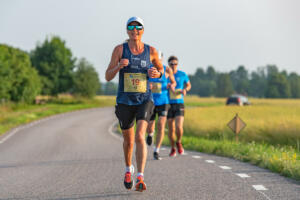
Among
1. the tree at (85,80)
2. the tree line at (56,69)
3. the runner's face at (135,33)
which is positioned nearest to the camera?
the runner's face at (135,33)

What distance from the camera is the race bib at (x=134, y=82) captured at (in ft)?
17.6

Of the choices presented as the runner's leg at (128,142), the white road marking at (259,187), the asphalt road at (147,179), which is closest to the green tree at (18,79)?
→ the asphalt road at (147,179)

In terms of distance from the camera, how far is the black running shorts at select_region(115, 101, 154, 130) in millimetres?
5473

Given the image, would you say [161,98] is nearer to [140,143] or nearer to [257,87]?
[140,143]

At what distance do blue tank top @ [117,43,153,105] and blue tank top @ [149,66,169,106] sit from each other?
11.6 ft

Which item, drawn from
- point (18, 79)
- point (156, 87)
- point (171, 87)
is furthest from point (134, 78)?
point (18, 79)

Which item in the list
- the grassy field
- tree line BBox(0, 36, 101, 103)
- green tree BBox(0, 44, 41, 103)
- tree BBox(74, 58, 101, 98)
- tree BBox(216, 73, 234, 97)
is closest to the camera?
the grassy field

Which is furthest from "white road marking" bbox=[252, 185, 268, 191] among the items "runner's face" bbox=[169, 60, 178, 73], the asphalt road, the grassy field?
"runner's face" bbox=[169, 60, 178, 73]

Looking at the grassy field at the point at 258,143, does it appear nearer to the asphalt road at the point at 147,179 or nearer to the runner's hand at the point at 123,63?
the asphalt road at the point at 147,179

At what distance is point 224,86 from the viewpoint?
499ft

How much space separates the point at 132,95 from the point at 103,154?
5208mm

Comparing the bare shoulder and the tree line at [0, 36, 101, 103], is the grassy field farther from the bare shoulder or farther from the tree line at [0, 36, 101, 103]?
the tree line at [0, 36, 101, 103]

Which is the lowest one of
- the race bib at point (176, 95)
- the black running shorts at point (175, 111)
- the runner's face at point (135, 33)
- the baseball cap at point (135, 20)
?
the black running shorts at point (175, 111)

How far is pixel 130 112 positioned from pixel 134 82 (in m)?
0.43
